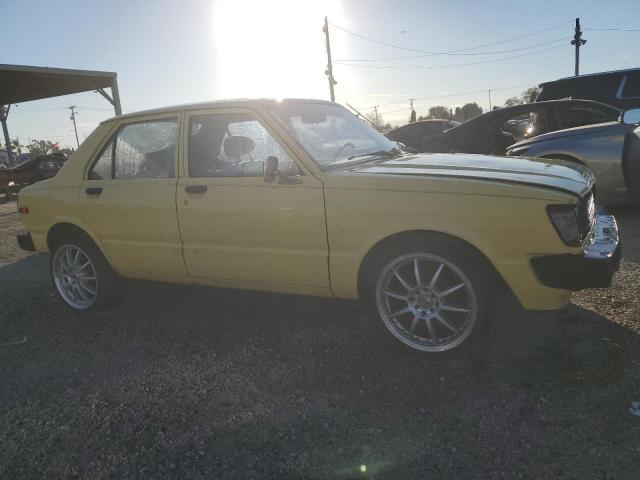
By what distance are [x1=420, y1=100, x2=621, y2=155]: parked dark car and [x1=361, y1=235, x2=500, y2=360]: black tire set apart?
4.12 metres

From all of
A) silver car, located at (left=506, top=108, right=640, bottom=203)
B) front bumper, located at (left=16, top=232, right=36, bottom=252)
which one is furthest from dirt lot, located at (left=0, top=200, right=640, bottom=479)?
silver car, located at (left=506, top=108, right=640, bottom=203)

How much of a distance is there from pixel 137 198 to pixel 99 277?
0.92 metres

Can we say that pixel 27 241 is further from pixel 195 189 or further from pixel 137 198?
pixel 195 189

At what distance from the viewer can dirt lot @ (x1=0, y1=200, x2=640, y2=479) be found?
210 cm

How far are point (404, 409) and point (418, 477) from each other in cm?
48

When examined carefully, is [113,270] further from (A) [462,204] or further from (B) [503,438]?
(B) [503,438]

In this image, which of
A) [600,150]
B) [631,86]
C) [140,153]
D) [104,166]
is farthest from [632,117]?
[104,166]

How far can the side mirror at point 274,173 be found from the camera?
9.91ft

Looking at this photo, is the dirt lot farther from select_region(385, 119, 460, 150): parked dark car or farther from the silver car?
select_region(385, 119, 460, 150): parked dark car

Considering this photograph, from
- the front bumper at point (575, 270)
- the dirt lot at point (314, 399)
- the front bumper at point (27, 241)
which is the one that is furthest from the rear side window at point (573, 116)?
the front bumper at point (27, 241)

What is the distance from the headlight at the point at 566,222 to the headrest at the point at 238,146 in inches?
76.0

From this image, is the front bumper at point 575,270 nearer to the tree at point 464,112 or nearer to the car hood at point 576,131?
the car hood at point 576,131

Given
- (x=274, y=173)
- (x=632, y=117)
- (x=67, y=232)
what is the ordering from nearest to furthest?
(x=274, y=173) < (x=67, y=232) < (x=632, y=117)

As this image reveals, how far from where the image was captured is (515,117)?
6.73 meters
